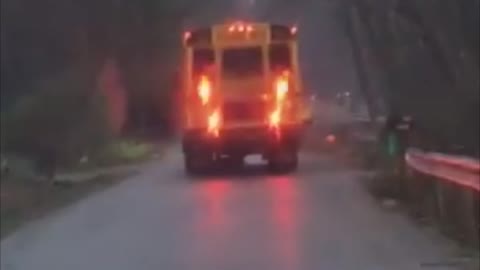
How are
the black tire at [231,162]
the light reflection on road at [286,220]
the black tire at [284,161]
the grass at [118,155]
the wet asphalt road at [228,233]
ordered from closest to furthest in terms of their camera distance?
the wet asphalt road at [228,233] < the light reflection on road at [286,220] < the black tire at [284,161] < the black tire at [231,162] < the grass at [118,155]

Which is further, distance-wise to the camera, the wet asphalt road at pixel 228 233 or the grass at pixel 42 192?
the grass at pixel 42 192

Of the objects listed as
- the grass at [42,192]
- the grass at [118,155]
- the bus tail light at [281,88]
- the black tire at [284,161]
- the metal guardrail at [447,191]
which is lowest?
the grass at [118,155]

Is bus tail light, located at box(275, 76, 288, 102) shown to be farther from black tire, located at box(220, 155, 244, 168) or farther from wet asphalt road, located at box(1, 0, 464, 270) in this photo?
black tire, located at box(220, 155, 244, 168)

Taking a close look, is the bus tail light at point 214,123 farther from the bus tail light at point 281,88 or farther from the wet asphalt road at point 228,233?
the wet asphalt road at point 228,233

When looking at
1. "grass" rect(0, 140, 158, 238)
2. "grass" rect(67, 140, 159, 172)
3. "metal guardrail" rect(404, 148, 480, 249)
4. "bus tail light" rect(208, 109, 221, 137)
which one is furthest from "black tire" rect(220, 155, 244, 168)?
"metal guardrail" rect(404, 148, 480, 249)

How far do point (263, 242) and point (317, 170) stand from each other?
17704 millimetres

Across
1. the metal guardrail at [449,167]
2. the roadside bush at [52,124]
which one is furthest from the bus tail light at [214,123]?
the metal guardrail at [449,167]

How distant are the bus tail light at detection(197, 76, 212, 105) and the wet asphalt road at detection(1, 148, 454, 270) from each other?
12.5 feet

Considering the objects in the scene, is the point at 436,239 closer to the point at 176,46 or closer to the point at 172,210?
the point at 172,210

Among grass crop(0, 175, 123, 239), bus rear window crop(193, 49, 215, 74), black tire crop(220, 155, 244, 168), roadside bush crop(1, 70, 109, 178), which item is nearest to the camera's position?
grass crop(0, 175, 123, 239)

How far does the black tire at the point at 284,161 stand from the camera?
1337 inches

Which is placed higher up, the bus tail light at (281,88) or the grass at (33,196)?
the bus tail light at (281,88)

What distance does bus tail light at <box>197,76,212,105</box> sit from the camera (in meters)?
33.4

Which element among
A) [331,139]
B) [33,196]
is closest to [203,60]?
[33,196]
